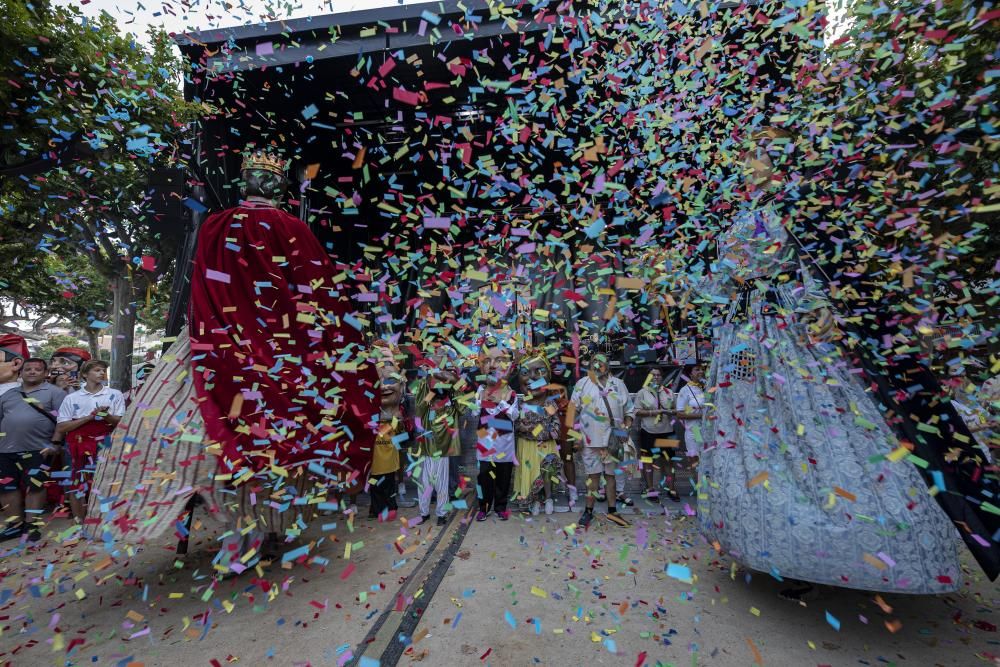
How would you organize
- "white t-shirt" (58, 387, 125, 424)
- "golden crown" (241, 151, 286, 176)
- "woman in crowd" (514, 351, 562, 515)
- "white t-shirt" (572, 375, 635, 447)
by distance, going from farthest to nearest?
"woman in crowd" (514, 351, 562, 515) → "white t-shirt" (572, 375, 635, 447) → "white t-shirt" (58, 387, 125, 424) → "golden crown" (241, 151, 286, 176)

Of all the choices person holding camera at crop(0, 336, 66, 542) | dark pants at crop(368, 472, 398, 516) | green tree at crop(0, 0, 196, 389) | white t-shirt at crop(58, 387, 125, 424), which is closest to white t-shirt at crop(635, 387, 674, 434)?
dark pants at crop(368, 472, 398, 516)

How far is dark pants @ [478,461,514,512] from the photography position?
195 inches

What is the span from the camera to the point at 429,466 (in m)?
5.18

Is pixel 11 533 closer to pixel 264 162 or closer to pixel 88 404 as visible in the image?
pixel 88 404

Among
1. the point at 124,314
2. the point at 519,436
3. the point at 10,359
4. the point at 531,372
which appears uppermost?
the point at 124,314

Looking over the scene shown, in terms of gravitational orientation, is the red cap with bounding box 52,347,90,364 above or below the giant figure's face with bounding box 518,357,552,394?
above

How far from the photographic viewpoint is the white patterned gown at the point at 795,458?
2232mm

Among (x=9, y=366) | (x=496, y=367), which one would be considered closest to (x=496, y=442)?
(x=496, y=367)

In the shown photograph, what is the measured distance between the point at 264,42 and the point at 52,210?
6353 mm

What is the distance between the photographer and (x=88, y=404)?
15.6 feet

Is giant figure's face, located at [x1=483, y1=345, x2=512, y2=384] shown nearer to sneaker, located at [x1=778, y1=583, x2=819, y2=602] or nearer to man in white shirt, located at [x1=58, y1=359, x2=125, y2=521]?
sneaker, located at [x1=778, y1=583, x2=819, y2=602]

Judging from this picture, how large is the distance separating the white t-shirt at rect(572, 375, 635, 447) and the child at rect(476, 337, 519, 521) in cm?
82

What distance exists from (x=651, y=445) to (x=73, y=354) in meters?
7.61

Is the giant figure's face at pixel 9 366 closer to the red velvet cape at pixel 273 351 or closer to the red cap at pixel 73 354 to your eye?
the red cap at pixel 73 354
